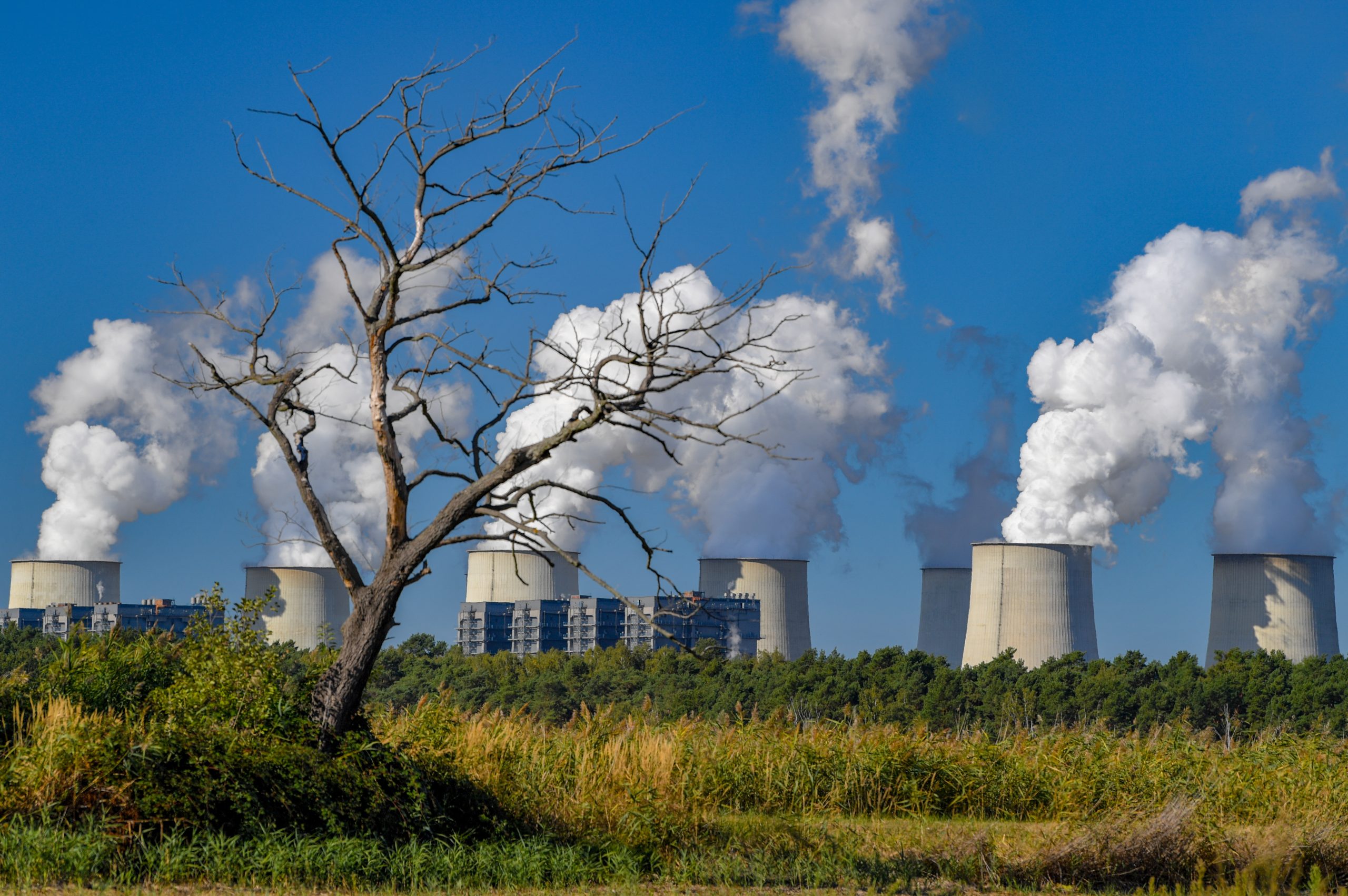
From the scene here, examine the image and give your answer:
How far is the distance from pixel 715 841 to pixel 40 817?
168 inches

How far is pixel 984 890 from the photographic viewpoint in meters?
8.36

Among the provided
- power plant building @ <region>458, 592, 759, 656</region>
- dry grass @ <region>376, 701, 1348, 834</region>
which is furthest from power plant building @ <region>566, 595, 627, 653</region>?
dry grass @ <region>376, 701, 1348, 834</region>

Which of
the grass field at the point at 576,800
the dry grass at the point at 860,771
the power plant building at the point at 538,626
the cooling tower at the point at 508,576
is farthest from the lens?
the power plant building at the point at 538,626

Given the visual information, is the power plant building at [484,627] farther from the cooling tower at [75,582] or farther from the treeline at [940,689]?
the cooling tower at [75,582]

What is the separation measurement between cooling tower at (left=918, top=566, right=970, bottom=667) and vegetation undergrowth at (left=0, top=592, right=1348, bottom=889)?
38.2 metres

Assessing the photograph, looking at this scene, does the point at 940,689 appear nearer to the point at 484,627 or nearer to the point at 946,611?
the point at 946,611

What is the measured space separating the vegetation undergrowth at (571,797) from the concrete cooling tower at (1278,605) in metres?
29.6

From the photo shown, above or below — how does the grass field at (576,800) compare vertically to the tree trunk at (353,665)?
below

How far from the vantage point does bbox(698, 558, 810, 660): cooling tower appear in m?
49.9

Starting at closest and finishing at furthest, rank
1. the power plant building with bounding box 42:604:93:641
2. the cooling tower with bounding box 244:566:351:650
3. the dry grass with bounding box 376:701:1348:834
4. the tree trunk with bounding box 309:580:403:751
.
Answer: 1. the tree trunk with bounding box 309:580:403:751
2. the dry grass with bounding box 376:701:1348:834
3. the cooling tower with bounding box 244:566:351:650
4. the power plant building with bounding box 42:604:93:641

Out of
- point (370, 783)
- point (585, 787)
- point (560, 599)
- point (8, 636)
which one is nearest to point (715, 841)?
point (585, 787)

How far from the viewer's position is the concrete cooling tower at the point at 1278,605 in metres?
39.5

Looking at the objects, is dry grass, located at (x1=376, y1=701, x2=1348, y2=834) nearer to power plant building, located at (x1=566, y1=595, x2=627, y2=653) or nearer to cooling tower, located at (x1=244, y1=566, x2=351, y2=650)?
cooling tower, located at (x1=244, y1=566, x2=351, y2=650)

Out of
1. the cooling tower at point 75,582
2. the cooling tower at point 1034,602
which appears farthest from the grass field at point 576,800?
the cooling tower at point 75,582
